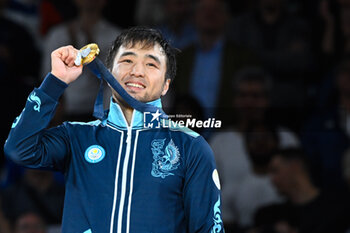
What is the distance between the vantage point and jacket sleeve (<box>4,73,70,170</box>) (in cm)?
181

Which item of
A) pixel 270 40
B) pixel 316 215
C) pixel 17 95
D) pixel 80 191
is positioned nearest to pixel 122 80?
pixel 80 191

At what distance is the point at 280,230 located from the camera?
366 cm

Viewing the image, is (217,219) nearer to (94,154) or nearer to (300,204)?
(94,154)

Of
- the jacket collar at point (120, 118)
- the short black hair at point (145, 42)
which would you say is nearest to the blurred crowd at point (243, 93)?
the short black hair at point (145, 42)

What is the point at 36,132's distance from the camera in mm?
1823

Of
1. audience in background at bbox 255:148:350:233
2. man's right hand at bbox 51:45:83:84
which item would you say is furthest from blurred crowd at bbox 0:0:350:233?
man's right hand at bbox 51:45:83:84

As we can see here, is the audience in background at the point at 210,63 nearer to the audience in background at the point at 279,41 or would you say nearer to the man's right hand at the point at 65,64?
the audience in background at the point at 279,41

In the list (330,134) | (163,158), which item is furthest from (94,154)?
(330,134)

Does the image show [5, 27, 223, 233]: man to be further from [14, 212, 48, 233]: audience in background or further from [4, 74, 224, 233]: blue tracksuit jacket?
[14, 212, 48, 233]: audience in background

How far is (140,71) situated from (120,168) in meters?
0.31

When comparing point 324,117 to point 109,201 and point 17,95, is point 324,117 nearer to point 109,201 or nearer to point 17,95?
point 17,95

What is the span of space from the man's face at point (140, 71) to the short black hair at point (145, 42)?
2cm

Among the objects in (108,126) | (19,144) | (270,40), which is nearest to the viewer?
(19,144)

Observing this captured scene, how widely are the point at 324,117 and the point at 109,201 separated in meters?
2.38
